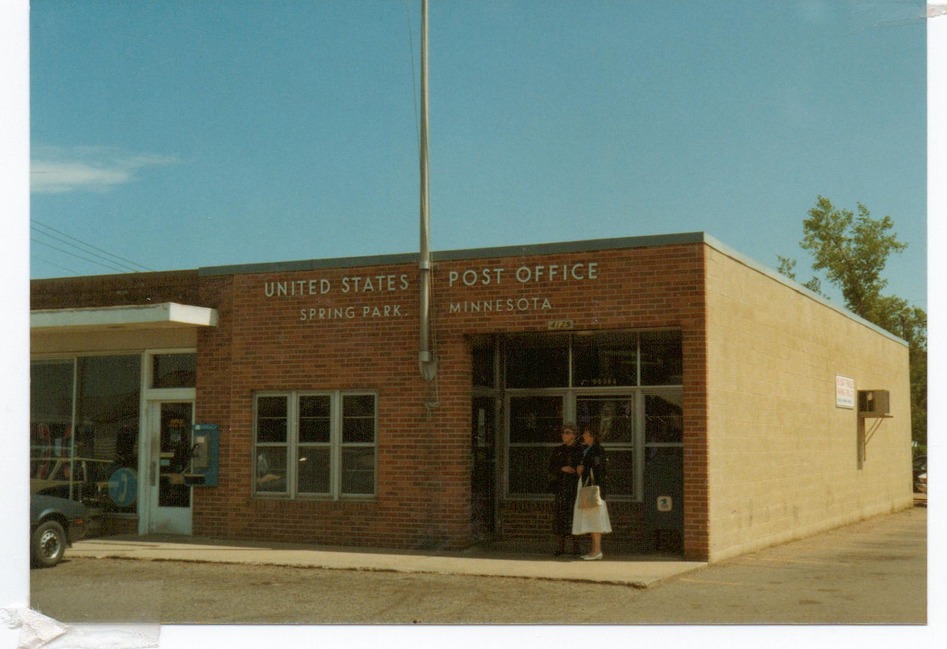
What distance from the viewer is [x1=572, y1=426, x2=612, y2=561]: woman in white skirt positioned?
13.6 meters

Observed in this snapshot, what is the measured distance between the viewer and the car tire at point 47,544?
12.7 m

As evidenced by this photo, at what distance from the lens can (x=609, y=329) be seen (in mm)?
14164

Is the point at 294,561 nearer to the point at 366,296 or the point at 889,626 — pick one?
the point at 366,296

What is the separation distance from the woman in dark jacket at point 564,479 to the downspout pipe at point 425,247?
2.02 meters

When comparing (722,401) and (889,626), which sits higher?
(722,401)

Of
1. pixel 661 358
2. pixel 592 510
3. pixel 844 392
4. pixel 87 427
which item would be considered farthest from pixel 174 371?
pixel 844 392

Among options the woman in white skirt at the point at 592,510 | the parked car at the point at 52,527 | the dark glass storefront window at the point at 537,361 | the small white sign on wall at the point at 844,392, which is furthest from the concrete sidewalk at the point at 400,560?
the small white sign on wall at the point at 844,392

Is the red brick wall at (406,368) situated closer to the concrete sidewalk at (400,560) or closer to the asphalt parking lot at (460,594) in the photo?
the concrete sidewalk at (400,560)

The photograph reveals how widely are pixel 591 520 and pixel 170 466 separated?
21.7 ft

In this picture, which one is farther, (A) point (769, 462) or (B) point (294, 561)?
A: (A) point (769, 462)

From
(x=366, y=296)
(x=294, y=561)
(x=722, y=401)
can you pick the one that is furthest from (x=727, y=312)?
(x=294, y=561)

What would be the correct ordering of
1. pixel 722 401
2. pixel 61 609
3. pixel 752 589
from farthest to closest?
pixel 722 401, pixel 752 589, pixel 61 609

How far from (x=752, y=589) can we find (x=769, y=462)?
15.9 feet

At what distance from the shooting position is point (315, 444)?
50.5ft
